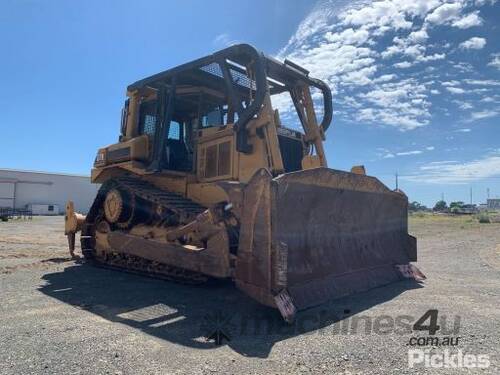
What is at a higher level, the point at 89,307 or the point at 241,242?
the point at 241,242

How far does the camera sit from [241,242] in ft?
15.6

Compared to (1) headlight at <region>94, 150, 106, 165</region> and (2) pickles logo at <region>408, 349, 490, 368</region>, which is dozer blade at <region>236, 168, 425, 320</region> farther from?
(1) headlight at <region>94, 150, 106, 165</region>

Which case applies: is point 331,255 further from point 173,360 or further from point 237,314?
→ point 173,360

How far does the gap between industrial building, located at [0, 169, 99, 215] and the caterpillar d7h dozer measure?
1398 inches

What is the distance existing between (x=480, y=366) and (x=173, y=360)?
94.5 inches

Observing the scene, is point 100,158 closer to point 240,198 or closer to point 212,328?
point 240,198

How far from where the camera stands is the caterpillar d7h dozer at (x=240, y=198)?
4762 millimetres

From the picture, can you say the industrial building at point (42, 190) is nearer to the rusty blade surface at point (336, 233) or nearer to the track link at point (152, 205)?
the track link at point (152, 205)

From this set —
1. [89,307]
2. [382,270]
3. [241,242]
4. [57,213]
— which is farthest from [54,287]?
[57,213]

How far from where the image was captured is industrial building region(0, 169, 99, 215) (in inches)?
1710

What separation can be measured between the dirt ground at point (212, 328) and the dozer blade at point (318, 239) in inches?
10.6

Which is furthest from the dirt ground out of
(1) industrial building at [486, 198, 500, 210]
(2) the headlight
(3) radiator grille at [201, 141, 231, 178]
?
(1) industrial building at [486, 198, 500, 210]

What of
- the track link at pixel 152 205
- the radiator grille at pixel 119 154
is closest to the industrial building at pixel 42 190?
the track link at pixel 152 205

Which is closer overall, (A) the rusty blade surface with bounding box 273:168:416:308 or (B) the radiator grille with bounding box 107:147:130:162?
(A) the rusty blade surface with bounding box 273:168:416:308
